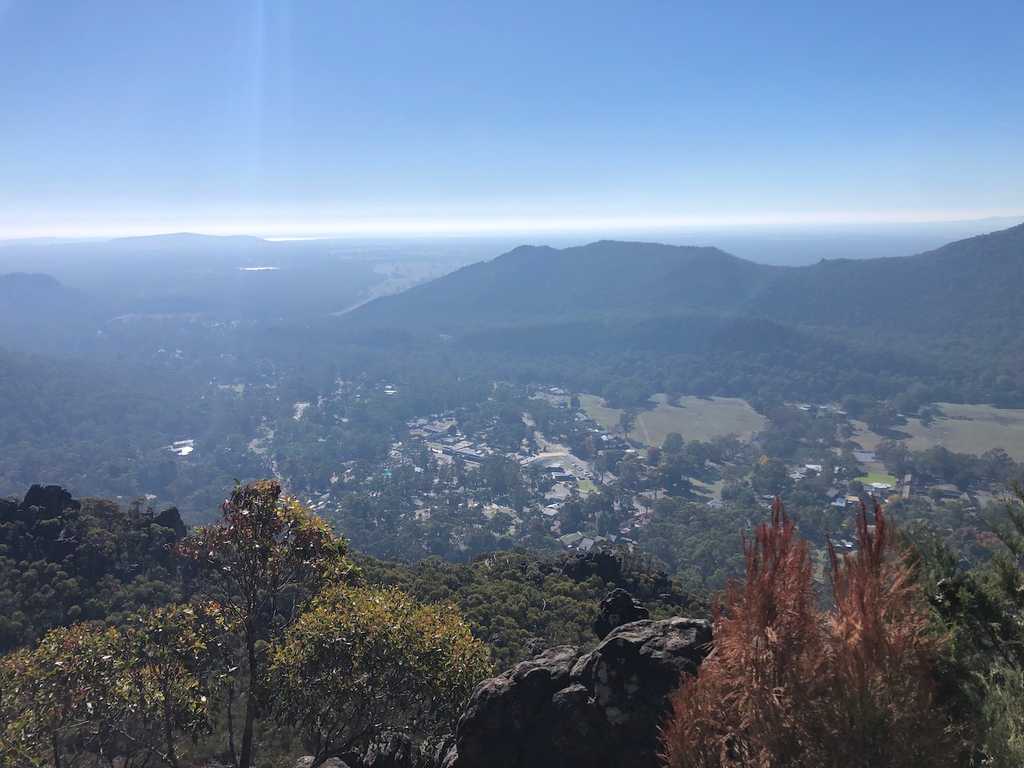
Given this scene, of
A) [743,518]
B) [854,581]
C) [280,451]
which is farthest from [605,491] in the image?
[854,581]

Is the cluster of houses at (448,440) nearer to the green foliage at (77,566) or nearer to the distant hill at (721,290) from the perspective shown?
the green foliage at (77,566)

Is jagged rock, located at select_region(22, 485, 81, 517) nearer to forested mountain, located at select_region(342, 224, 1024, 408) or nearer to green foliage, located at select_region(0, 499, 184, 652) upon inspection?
green foliage, located at select_region(0, 499, 184, 652)

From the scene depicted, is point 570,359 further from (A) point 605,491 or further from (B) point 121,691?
(B) point 121,691

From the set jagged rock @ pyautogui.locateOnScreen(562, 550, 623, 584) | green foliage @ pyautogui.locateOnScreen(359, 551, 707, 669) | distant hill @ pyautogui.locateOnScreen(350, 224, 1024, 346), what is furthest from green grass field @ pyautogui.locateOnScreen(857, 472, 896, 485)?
distant hill @ pyautogui.locateOnScreen(350, 224, 1024, 346)

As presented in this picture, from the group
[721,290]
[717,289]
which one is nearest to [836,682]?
[721,290]

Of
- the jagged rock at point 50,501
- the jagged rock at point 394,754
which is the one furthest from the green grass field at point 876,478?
the jagged rock at point 50,501

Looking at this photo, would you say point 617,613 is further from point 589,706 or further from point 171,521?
point 171,521
